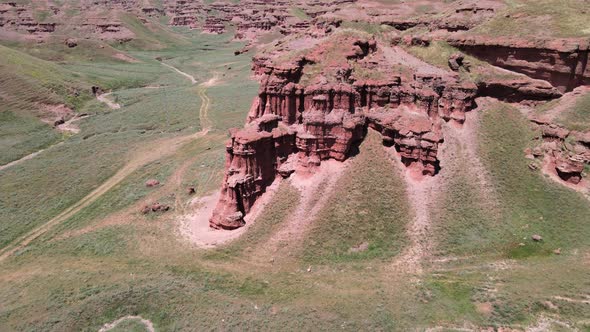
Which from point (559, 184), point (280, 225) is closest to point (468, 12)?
point (559, 184)

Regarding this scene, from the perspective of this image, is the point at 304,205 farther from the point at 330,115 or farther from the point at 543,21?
the point at 543,21

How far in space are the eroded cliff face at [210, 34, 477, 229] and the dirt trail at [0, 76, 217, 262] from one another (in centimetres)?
1937

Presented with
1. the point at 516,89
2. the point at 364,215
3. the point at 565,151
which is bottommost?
the point at 364,215

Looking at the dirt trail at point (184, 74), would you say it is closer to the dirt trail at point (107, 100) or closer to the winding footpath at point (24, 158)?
the dirt trail at point (107, 100)

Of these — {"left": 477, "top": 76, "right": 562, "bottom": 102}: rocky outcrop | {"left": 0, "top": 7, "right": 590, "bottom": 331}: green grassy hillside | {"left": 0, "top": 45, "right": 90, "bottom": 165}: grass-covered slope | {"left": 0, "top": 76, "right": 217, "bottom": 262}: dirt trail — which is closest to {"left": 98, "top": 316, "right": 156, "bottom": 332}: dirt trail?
{"left": 0, "top": 7, "right": 590, "bottom": 331}: green grassy hillside

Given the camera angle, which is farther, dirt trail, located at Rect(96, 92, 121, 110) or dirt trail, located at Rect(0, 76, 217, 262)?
dirt trail, located at Rect(96, 92, 121, 110)

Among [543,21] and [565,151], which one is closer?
[565,151]

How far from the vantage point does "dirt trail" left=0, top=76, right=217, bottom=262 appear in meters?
39.2

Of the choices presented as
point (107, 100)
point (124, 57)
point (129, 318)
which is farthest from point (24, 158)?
point (124, 57)

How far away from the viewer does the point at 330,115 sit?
37344 mm

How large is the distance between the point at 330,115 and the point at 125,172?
32.1 meters

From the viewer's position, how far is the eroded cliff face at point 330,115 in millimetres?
35875

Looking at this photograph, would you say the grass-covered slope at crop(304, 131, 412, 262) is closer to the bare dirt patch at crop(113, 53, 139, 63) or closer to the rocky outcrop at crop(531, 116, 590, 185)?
the rocky outcrop at crop(531, 116, 590, 185)

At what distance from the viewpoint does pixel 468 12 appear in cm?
6438
